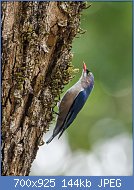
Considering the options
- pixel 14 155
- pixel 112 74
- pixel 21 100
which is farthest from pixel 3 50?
pixel 112 74

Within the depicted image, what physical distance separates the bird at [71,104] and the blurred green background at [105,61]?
1.12m

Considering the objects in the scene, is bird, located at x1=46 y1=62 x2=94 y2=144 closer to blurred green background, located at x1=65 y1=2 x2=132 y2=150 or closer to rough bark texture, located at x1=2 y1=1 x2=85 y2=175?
rough bark texture, located at x1=2 y1=1 x2=85 y2=175

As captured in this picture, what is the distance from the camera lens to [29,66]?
285 cm

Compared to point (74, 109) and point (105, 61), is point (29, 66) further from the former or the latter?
point (105, 61)

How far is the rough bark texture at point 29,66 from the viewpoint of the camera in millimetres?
2777

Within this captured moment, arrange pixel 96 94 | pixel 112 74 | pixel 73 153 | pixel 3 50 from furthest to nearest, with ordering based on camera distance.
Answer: pixel 73 153, pixel 96 94, pixel 112 74, pixel 3 50

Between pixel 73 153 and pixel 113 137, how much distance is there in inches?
25.6

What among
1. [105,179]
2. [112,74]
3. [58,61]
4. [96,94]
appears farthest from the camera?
[96,94]

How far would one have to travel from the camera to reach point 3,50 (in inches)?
108

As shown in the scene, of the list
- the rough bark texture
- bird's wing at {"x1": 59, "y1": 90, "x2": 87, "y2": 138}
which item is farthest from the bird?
the rough bark texture

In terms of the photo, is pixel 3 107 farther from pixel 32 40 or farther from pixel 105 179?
pixel 105 179

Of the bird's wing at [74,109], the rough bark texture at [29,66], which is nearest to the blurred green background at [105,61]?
the bird's wing at [74,109]

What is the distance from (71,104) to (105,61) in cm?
239

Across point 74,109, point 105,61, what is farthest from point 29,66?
point 105,61
